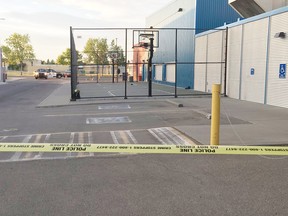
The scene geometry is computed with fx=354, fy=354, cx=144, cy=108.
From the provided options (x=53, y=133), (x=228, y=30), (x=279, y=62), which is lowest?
(x=53, y=133)

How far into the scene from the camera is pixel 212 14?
97.5 feet

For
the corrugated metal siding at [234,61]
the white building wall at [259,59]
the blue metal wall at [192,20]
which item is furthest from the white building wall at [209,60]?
the blue metal wall at [192,20]

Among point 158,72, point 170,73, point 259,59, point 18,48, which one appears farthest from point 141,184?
point 18,48

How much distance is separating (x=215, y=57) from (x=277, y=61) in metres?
8.64

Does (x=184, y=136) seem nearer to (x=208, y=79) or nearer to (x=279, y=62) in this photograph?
(x=279, y=62)

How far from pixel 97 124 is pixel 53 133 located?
205 centimetres

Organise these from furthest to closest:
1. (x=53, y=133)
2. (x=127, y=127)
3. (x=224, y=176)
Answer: (x=127, y=127) < (x=53, y=133) < (x=224, y=176)

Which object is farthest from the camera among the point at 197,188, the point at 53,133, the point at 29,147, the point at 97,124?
the point at 97,124

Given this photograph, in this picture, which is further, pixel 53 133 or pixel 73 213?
pixel 53 133

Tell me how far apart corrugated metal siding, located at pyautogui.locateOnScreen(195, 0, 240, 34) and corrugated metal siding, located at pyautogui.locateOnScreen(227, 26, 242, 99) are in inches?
314

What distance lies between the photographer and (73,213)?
4.35m

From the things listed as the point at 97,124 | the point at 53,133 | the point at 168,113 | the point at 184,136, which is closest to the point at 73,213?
the point at 184,136

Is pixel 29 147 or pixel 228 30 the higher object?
pixel 228 30

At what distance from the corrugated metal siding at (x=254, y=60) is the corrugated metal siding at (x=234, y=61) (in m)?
0.65
